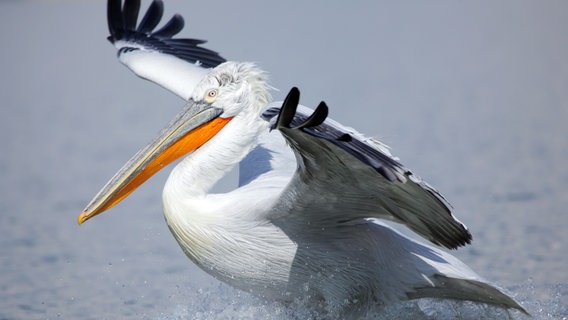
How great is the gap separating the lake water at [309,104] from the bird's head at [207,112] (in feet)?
3.40

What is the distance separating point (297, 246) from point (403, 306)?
Result: 0.75m

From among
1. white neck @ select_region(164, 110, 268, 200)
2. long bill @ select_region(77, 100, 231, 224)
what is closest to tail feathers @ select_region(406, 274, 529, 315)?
white neck @ select_region(164, 110, 268, 200)

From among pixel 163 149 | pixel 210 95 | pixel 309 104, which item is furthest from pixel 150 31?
pixel 309 104

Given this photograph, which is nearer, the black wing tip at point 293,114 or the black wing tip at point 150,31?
the black wing tip at point 293,114

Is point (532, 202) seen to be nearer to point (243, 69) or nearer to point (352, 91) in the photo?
point (243, 69)

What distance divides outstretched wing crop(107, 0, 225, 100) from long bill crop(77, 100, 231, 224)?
117cm

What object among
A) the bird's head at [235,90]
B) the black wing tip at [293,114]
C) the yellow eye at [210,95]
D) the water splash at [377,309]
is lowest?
the water splash at [377,309]

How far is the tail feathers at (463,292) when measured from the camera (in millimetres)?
4746

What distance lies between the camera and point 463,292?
483cm

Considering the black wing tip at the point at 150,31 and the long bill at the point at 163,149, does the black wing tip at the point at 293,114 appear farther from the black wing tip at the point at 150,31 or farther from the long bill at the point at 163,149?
the black wing tip at the point at 150,31

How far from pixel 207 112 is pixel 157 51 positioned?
1.79 metres

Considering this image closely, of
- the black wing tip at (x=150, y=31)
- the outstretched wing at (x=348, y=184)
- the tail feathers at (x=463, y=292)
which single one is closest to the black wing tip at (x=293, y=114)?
the outstretched wing at (x=348, y=184)

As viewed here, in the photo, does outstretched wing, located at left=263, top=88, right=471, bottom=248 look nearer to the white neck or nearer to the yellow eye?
the white neck

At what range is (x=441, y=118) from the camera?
512 inches
